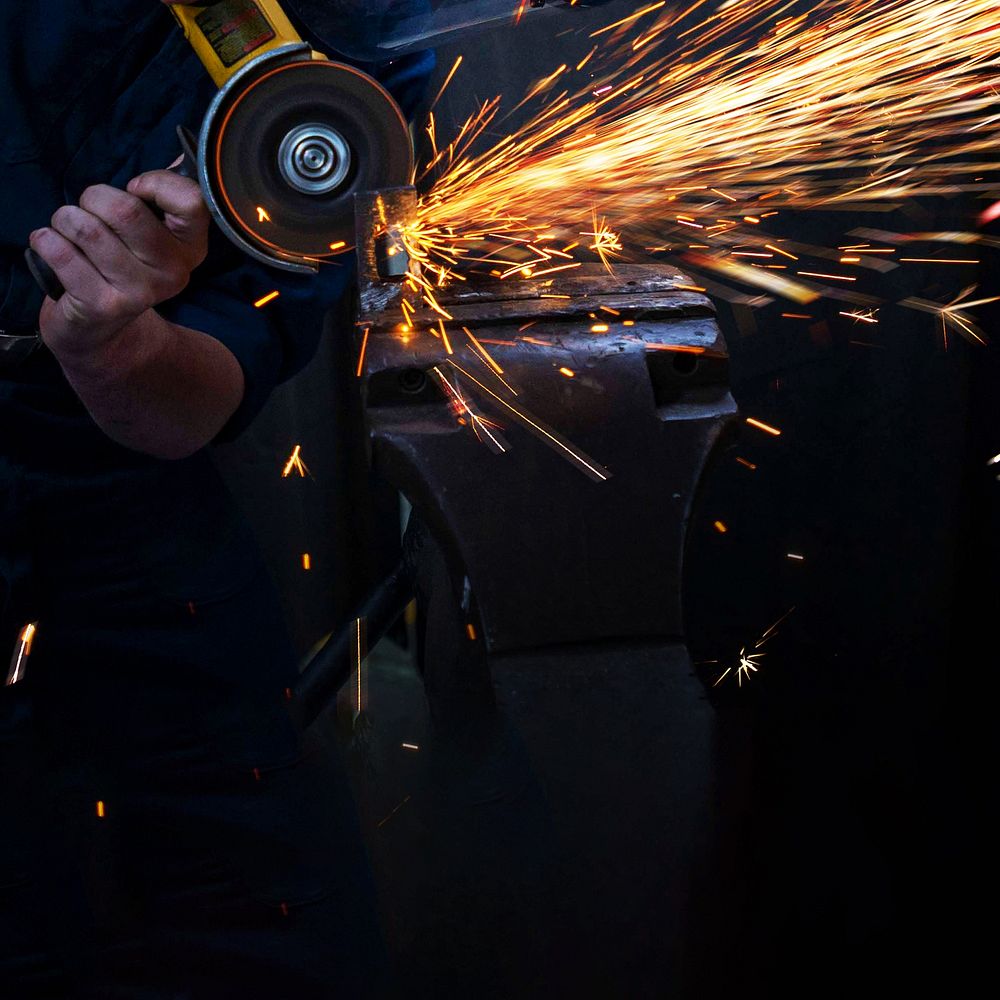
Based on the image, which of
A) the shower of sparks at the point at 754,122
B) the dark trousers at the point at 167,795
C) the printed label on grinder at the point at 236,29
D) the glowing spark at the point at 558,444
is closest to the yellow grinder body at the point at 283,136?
the printed label on grinder at the point at 236,29

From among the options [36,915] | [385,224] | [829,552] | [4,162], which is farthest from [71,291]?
[829,552]

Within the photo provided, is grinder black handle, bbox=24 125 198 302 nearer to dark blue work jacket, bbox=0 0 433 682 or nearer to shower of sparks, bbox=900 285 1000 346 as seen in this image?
dark blue work jacket, bbox=0 0 433 682

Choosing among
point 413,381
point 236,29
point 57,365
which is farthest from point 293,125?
point 57,365

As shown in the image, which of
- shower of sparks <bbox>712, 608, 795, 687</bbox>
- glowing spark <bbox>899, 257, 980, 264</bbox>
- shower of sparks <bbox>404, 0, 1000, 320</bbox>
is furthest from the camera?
shower of sparks <bbox>712, 608, 795, 687</bbox>

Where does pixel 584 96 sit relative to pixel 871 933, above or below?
above

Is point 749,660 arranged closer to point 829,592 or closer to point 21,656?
point 829,592

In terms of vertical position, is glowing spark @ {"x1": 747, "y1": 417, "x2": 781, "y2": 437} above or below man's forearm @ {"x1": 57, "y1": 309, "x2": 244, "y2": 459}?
below

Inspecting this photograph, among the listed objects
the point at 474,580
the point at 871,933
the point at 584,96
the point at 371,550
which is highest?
the point at 584,96

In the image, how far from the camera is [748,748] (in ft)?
9.06

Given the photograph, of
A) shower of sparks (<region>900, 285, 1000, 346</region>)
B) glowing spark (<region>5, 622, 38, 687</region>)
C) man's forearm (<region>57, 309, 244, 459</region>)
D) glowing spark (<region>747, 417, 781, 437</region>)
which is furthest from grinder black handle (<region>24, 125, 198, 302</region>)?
shower of sparks (<region>900, 285, 1000, 346</region>)

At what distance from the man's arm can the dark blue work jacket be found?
8 centimetres

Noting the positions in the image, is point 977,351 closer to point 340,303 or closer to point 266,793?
point 340,303

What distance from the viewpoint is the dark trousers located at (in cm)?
172

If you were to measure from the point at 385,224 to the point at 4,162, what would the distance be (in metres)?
0.63
